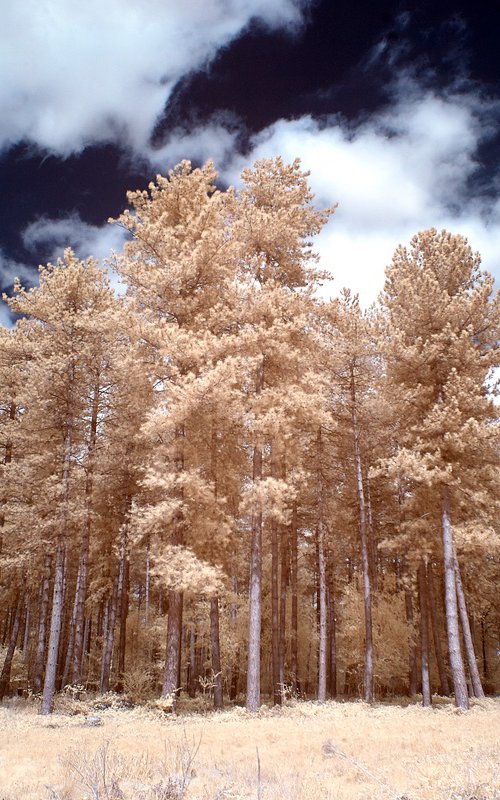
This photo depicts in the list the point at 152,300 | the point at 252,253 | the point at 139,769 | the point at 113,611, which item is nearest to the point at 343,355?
the point at 252,253

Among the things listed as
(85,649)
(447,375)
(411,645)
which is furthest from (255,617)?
(85,649)

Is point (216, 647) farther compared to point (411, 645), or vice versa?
point (411, 645)

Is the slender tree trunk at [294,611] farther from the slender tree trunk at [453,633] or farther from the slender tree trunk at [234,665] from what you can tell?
the slender tree trunk at [453,633]

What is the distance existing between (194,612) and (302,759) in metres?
11.3

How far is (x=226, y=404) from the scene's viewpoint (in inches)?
555

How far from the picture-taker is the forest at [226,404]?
1417cm

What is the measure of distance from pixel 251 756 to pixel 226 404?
8199 mm

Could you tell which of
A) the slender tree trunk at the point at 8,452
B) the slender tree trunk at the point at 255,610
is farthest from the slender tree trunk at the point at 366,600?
the slender tree trunk at the point at 8,452

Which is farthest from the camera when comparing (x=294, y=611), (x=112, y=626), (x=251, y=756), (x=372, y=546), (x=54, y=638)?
(x=372, y=546)

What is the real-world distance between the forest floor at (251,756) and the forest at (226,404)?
1.78 m

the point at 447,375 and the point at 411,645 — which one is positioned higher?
the point at 447,375

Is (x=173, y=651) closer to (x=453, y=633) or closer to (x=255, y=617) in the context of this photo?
(x=255, y=617)

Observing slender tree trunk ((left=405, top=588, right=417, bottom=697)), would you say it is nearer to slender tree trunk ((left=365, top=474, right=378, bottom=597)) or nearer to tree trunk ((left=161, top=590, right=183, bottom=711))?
slender tree trunk ((left=365, top=474, right=378, bottom=597))

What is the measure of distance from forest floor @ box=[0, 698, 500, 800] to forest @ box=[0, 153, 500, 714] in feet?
5.85
